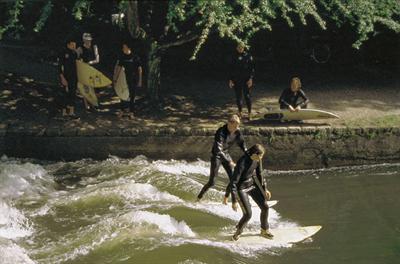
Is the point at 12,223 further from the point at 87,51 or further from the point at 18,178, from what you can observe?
the point at 87,51

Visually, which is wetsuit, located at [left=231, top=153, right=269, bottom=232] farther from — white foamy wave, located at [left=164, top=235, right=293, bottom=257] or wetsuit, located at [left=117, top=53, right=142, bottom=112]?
wetsuit, located at [left=117, top=53, right=142, bottom=112]

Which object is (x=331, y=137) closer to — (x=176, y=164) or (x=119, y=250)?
(x=176, y=164)

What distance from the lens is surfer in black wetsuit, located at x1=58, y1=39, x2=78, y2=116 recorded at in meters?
13.9

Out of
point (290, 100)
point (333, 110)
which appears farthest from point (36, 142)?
point (333, 110)

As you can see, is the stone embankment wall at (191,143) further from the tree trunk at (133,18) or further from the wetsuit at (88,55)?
the tree trunk at (133,18)

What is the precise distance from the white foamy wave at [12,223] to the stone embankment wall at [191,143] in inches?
112

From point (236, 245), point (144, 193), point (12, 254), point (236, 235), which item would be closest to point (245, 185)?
point (236, 235)

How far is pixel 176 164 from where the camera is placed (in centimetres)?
1348

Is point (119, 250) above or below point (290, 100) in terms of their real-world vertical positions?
below

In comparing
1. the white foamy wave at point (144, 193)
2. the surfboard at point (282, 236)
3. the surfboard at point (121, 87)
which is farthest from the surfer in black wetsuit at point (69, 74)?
the surfboard at point (282, 236)

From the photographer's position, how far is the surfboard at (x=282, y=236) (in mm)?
9875

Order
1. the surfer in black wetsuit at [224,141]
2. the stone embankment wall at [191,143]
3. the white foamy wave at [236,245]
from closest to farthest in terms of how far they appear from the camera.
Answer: the white foamy wave at [236,245] < the surfer in black wetsuit at [224,141] < the stone embankment wall at [191,143]

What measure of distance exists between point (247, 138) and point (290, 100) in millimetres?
1306

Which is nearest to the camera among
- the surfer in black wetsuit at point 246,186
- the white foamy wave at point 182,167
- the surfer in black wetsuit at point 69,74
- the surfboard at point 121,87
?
the surfer in black wetsuit at point 246,186
